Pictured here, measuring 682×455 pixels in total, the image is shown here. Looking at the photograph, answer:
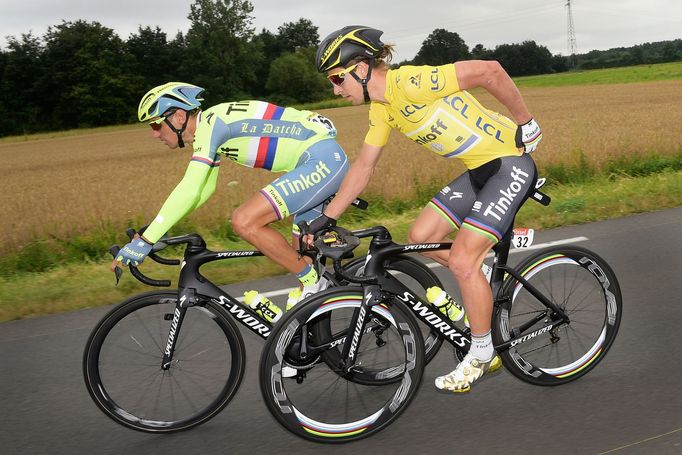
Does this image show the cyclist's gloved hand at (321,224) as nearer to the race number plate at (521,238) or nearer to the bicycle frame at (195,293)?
the bicycle frame at (195,293)

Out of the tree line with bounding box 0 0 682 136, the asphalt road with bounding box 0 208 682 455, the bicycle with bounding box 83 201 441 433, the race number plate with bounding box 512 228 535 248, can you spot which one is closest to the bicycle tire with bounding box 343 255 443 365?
the asphalt road with bounding box 0 208 682 455

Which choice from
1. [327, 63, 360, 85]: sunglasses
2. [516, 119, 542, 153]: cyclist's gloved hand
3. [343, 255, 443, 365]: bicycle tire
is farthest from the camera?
[343, 255, 443, 365]: bicycle tire

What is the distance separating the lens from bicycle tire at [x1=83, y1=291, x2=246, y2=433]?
375 centimetres

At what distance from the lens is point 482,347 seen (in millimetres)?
3914

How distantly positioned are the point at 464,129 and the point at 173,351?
190cm

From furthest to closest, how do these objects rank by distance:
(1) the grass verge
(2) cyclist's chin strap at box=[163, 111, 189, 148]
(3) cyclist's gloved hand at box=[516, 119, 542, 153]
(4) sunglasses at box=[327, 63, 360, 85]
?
(1) the grass verge
(2) cyclist's chin strap at box=[163, 111, 189, 148]
(3) cyclist's gloved hand at box=[516, 119, 542, 153]
(4) sunglasses at box=[327, 63, 360, 85]

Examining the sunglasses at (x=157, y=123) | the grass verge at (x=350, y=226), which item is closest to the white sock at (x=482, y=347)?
the sunglasses at (x=157, y=123)

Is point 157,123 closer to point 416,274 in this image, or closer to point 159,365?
point 159,365

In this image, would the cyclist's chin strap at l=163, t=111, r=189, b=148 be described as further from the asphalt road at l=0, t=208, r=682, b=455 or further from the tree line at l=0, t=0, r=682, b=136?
the tree line at l=0, t=0, r=682, b=136

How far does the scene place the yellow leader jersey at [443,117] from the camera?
12.3 ft

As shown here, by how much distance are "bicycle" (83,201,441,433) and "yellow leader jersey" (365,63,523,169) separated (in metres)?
0.93

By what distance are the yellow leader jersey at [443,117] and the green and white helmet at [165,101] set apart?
101 centimetres

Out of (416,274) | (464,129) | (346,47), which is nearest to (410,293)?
(416,274)

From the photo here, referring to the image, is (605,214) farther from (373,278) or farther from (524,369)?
(373,278)
